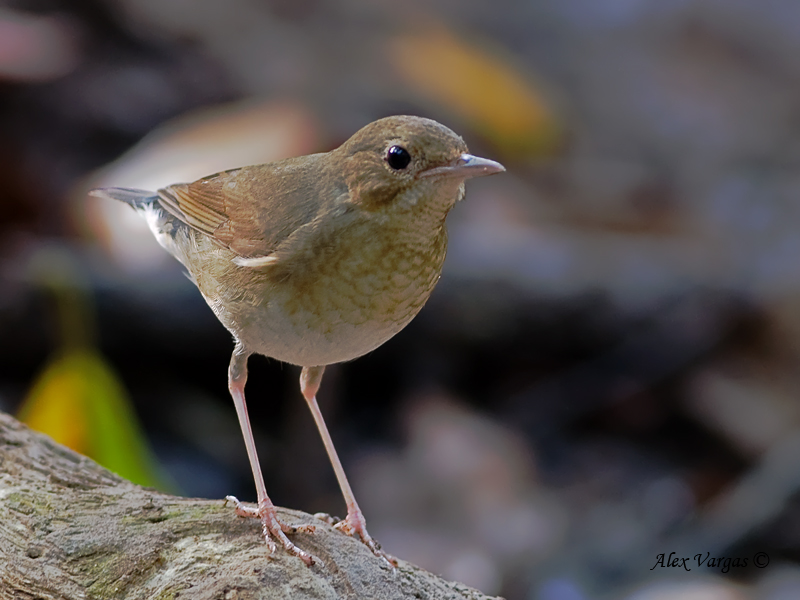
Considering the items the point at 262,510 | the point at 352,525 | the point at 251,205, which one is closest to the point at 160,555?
the point at 262,510

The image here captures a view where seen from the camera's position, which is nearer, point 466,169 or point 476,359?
point 466,169

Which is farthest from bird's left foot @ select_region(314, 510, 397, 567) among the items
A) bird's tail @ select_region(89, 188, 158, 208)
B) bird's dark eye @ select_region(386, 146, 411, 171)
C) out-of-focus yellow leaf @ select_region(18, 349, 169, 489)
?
bird's tail @ select_region(89, 188, 158, 208)

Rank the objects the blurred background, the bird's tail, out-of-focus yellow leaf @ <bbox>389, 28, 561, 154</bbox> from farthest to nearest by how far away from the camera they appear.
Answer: out-of-focus yellow leaf @ <bbox>389, 28, 561, 154</bbox> < the blurred background < the bird's tail

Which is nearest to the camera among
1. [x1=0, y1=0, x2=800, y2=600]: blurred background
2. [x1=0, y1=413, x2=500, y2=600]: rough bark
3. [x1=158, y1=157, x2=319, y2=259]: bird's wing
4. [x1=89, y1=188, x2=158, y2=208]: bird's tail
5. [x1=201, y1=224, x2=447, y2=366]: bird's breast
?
[x1=0, y1=413, x2=500, y2=600]: rough bark

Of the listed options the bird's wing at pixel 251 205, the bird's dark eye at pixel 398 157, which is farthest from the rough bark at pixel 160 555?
the bird's dark eye at pixel 398 157

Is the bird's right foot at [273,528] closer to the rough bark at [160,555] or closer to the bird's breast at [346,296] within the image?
the rough bark at [160,555]

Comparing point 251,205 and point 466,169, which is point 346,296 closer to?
point 466,169

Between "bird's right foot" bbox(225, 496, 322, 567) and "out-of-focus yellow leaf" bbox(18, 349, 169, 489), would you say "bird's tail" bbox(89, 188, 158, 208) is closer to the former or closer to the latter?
"out-of-focus yellow leaf" bbox(18, 349, 169, 489)
